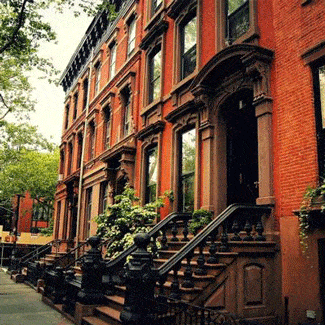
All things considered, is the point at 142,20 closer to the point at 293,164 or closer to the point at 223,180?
the point at 223,180

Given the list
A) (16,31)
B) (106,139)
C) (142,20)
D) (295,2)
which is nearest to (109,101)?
(106,139)

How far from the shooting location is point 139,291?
219 inches

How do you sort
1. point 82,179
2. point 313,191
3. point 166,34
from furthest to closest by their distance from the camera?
point 82,179 < point 166,34 < point 313,191

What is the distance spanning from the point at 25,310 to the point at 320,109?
8.64 m

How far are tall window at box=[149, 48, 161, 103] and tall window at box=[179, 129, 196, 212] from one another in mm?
2902

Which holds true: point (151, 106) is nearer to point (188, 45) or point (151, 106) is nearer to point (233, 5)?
point (188, 45)

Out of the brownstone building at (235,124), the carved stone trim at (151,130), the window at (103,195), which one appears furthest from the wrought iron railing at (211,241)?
the window at (103,195)

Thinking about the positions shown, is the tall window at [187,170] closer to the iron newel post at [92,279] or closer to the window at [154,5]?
the iron newel post at [92,279]

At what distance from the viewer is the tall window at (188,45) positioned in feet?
36.5

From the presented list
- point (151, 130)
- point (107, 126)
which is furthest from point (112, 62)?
point (151, 130)

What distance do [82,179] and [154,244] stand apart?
1181cm

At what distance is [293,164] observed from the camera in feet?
22.3

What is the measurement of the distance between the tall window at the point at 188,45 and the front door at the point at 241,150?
252 centimetres

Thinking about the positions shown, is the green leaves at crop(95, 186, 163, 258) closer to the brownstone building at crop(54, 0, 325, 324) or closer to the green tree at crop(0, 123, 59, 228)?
the brownstone building at crop(54, 0, 325, 324)
